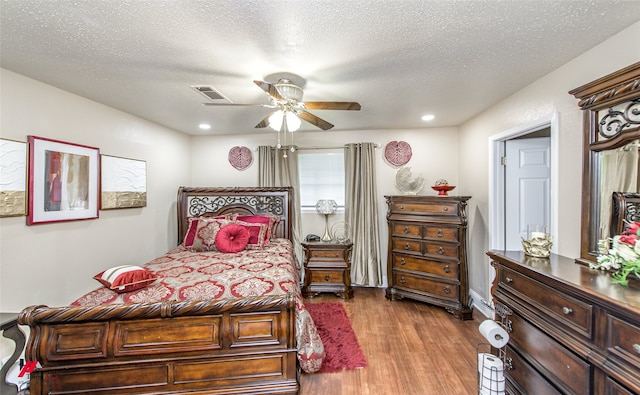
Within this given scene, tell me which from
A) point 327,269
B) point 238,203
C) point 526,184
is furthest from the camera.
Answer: point 238,203

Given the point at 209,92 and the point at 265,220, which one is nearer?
the point at 209,92

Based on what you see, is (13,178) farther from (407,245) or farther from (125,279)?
(407,245)

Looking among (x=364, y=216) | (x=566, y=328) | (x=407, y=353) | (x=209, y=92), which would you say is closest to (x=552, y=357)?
(x=566, y=328)

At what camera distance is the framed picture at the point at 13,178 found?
199 cm

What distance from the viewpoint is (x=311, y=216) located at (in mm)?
4363

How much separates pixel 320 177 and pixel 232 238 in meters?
1.80

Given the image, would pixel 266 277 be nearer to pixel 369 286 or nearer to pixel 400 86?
pixel 400 86

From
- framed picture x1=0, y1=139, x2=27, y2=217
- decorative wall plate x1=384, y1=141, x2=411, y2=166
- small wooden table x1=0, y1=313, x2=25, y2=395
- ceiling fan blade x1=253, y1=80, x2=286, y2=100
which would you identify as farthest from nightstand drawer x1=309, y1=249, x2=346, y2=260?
framed picture x1=0, y1=139, x2=27, y2=217

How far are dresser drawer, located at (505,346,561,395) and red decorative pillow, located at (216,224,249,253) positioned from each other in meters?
2.56

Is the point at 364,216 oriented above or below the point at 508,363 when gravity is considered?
above

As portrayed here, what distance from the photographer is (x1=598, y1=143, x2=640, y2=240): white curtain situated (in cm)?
144

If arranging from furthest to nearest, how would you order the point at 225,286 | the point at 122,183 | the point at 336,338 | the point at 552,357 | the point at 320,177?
the point at 320,177, the point at 122,183, the point at 336,338, the point at 225,286, the point at 552,357

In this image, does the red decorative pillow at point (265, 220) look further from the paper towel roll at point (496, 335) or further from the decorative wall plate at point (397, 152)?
the paper towel roll at point (496, 335)

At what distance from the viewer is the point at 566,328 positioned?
1.32m
